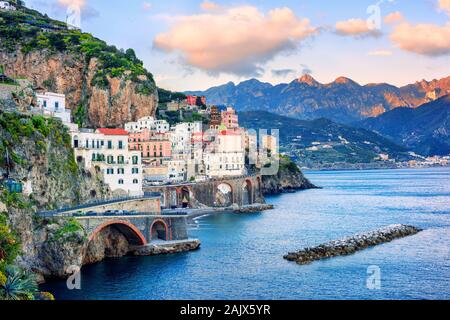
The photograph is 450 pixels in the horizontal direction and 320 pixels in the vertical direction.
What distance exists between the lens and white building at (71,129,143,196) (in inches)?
2911

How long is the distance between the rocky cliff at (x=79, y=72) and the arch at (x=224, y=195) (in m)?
28.4

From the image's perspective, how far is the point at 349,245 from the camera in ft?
231

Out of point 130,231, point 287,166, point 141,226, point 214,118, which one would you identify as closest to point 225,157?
point 214,118

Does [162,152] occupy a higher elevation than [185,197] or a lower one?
higher

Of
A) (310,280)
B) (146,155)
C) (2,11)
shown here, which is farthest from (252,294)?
(2,11)

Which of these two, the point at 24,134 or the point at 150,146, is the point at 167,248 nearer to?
the point at 24,134

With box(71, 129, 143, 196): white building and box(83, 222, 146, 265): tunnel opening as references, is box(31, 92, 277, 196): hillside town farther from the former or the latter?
box(83, 222, 146, 265): tunnel opening

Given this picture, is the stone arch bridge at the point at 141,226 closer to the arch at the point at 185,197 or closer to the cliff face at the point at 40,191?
the cliff face at the point at 40,191

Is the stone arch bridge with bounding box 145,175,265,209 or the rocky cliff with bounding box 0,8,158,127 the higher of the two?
the rocky cliff with bounding box 0,8,158,127

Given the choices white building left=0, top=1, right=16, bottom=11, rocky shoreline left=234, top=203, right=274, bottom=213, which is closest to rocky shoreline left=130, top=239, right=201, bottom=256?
rocky shoreline left=234, top=203, right=274, bottom=213

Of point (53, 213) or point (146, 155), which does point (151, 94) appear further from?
point (53, 213)

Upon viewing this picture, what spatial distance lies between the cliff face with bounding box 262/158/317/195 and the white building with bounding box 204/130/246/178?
3818 cm

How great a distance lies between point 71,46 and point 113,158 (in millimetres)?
65093
